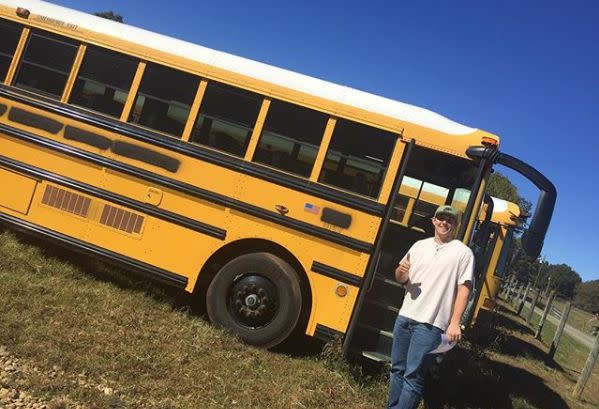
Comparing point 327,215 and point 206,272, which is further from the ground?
point 327,215

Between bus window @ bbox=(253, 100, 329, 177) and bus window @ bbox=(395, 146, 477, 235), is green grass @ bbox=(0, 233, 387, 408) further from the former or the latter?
bus window @ bbox=(395, 146, 477, 235)

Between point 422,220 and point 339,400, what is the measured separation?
2493mm

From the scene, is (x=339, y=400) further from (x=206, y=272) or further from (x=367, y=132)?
(x=367, y=132)

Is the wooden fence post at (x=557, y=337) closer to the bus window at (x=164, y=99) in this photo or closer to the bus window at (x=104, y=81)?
the bus window at (x=164, y=99)

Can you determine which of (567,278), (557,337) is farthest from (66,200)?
(567,278)

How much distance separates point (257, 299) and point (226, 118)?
1791 millimetres

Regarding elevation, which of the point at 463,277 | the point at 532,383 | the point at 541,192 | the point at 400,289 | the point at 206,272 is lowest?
the point at 532,383

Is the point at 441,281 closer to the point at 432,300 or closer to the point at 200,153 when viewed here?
the point at 432,300

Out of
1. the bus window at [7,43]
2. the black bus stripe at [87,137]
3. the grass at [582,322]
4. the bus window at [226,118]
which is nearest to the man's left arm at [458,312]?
the bus window at [226,118]

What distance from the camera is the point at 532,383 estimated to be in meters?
7.82

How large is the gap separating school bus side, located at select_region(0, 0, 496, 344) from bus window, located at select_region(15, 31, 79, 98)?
41mm

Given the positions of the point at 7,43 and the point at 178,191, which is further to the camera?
the point at 7,43

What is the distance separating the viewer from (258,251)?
195 inches

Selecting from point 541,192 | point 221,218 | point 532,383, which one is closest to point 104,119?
point 221,218
